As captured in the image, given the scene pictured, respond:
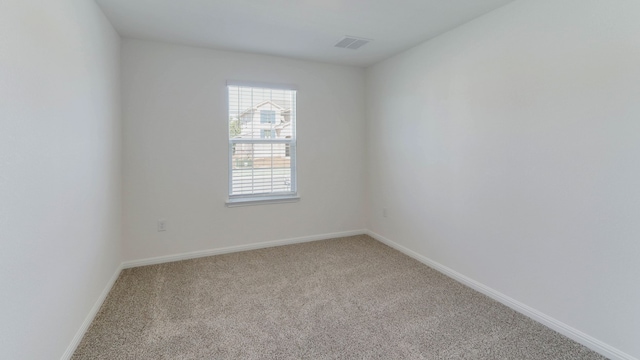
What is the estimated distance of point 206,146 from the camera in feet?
11.2

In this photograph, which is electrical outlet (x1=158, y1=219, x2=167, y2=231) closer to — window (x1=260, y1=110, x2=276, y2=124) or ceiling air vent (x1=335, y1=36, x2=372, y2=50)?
window (x1=260, y1=110, x2=276, y2=124)

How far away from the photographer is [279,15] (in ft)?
8.35

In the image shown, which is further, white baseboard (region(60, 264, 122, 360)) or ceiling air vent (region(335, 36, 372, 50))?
ceiling air vent (region(335, 36, 372, 50))

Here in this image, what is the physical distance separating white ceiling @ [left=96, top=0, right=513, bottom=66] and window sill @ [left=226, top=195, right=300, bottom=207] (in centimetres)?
174

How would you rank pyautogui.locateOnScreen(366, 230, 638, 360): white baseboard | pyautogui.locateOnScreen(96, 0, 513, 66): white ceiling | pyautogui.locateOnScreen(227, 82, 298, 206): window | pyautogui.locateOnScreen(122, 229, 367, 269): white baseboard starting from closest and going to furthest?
pyautogui.locateOnScreen(366, 230, 638, 360): white baseboard
pyautogui.locateOnScreen(96, 0, 513, 66): white ceiling
pyautogui.locateOnScreen(122, 229, 367, 269): white baseboard
pyautogui.locateOnScreen(227, 82, 298, 206): window

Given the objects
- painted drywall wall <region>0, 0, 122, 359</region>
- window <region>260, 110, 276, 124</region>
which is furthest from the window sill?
painted drywall wall <region>0, 0, 122, 359</region>

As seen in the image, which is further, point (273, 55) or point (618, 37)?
point (273, 55)

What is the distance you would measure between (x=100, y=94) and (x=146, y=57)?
0.90m

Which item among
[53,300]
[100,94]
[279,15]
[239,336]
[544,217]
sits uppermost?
[279,15]

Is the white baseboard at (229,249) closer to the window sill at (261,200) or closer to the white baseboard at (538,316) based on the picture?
the window sill at (261,200)

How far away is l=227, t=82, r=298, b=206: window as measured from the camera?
142 inches

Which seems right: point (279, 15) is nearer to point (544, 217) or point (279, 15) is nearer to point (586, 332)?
point (544, 217)

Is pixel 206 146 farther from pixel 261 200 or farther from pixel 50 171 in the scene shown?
pixel 50 171

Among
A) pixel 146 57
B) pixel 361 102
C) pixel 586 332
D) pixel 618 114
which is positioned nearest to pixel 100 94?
pixel 146 57
